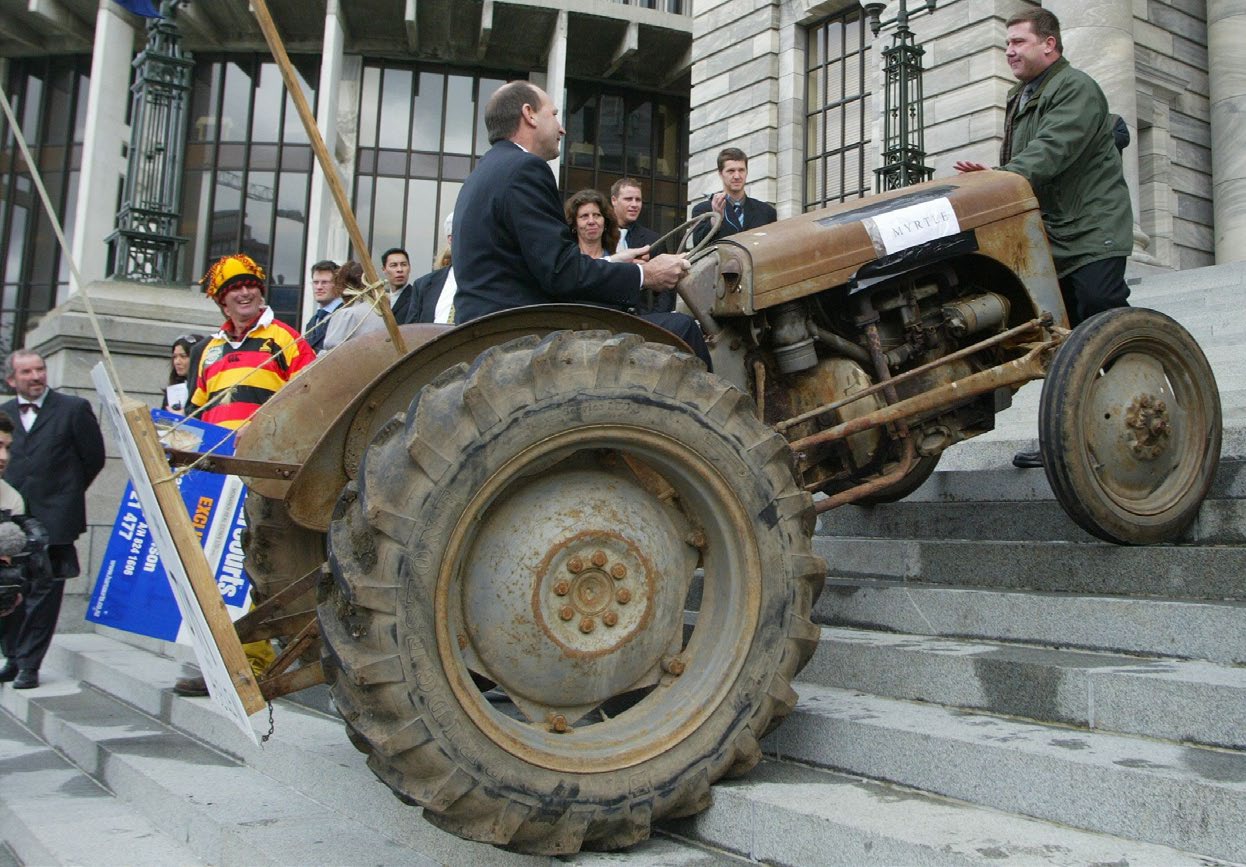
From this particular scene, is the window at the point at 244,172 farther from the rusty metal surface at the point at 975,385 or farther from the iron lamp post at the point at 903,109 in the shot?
the rusty metal surface at the point at 975,385

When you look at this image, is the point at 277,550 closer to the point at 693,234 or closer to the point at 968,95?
the point at 693,234

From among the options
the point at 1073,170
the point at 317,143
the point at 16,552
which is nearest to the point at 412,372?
the point at 317,143

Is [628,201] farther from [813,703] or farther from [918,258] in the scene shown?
[813,703]

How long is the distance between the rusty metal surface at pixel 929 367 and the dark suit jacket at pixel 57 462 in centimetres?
574

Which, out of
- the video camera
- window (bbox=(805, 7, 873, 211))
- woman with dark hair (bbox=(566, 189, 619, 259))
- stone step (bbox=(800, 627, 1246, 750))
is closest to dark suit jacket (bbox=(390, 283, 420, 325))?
woman with dark hair (bbox=(566, 189, 619, 259))

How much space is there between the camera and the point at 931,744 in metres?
A: 2.78

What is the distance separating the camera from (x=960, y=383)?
3.80 metres

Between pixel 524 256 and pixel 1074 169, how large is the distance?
2620 mm

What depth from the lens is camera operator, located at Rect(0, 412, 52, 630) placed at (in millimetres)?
4598

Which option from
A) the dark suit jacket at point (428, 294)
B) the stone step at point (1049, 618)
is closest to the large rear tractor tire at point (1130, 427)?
the stone step at point (1049, 618)

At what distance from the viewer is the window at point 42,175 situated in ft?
108

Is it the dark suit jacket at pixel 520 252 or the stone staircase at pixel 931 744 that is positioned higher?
the dark suit jacket at pixel 520 252

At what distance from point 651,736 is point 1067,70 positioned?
353cm

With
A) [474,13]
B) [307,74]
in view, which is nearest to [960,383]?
[474,13]
